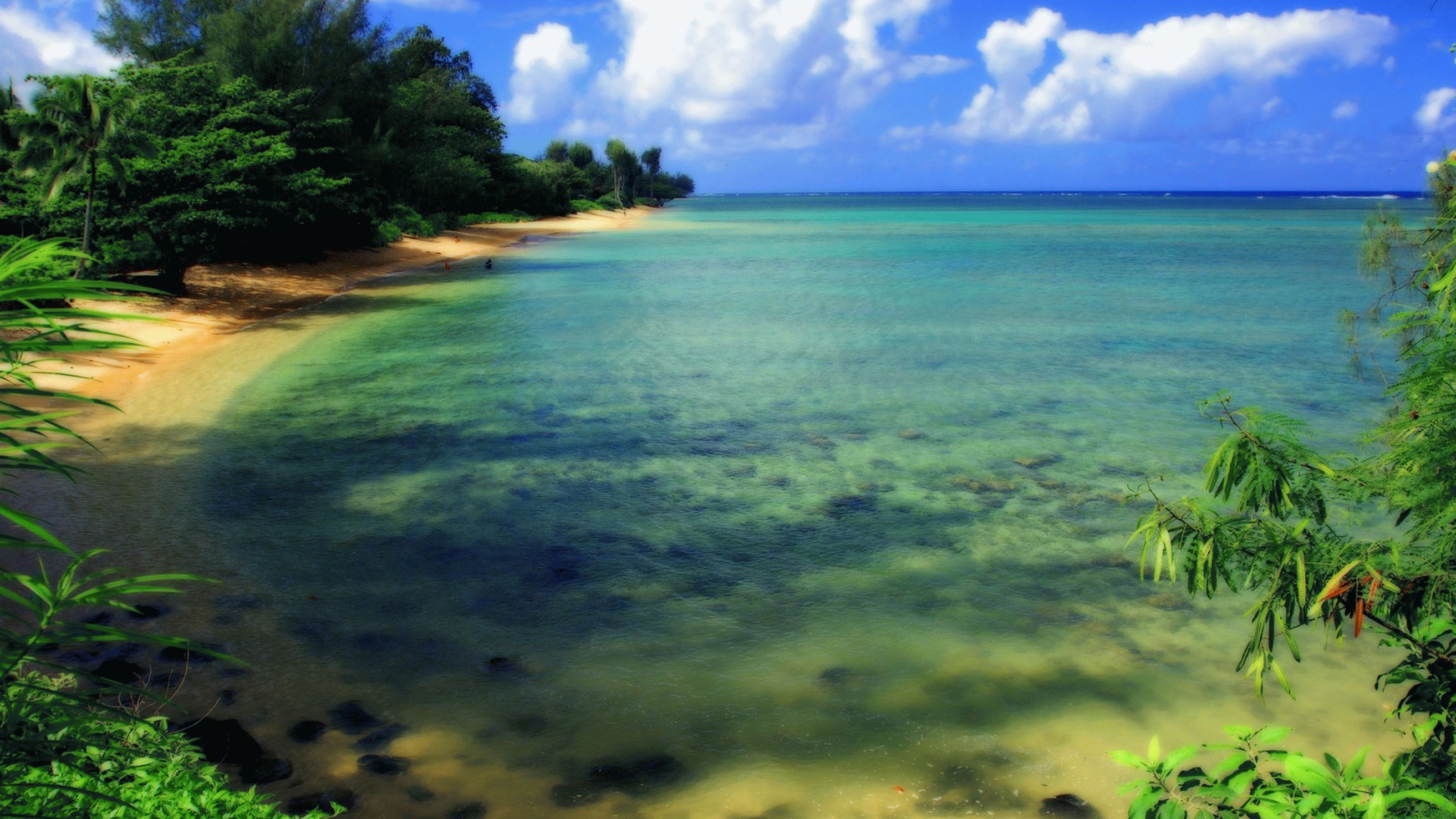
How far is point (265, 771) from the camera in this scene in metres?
4.53

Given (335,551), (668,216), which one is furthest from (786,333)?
(668,216)

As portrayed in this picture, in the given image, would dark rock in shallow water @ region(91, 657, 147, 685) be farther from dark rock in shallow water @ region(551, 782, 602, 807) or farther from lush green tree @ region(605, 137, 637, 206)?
lush green tree @ region(605, 137, 637, 206)

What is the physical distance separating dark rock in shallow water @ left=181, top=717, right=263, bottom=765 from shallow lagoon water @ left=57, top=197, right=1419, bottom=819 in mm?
286

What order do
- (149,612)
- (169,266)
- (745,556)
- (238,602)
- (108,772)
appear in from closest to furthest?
(108,772) < (149,612) < (238,602) < (745,556) < (169,266)

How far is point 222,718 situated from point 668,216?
279ft

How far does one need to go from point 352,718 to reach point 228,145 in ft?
65.2

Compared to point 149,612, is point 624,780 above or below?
below

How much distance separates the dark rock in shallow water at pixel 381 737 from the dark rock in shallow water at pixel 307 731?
0.24 metres

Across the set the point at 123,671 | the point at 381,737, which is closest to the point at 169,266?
the point at 123,671

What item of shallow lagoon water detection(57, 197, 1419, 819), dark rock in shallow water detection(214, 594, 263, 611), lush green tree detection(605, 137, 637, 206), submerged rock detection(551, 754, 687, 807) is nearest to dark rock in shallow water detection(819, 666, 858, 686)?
shallow lagoon water detection(57, 197, 1419, 819)

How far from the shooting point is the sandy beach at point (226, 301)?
13.6 m

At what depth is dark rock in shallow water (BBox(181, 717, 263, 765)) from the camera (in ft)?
14.8

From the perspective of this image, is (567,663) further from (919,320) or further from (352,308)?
(352,308)

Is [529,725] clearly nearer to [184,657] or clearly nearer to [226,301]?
[184,657]
